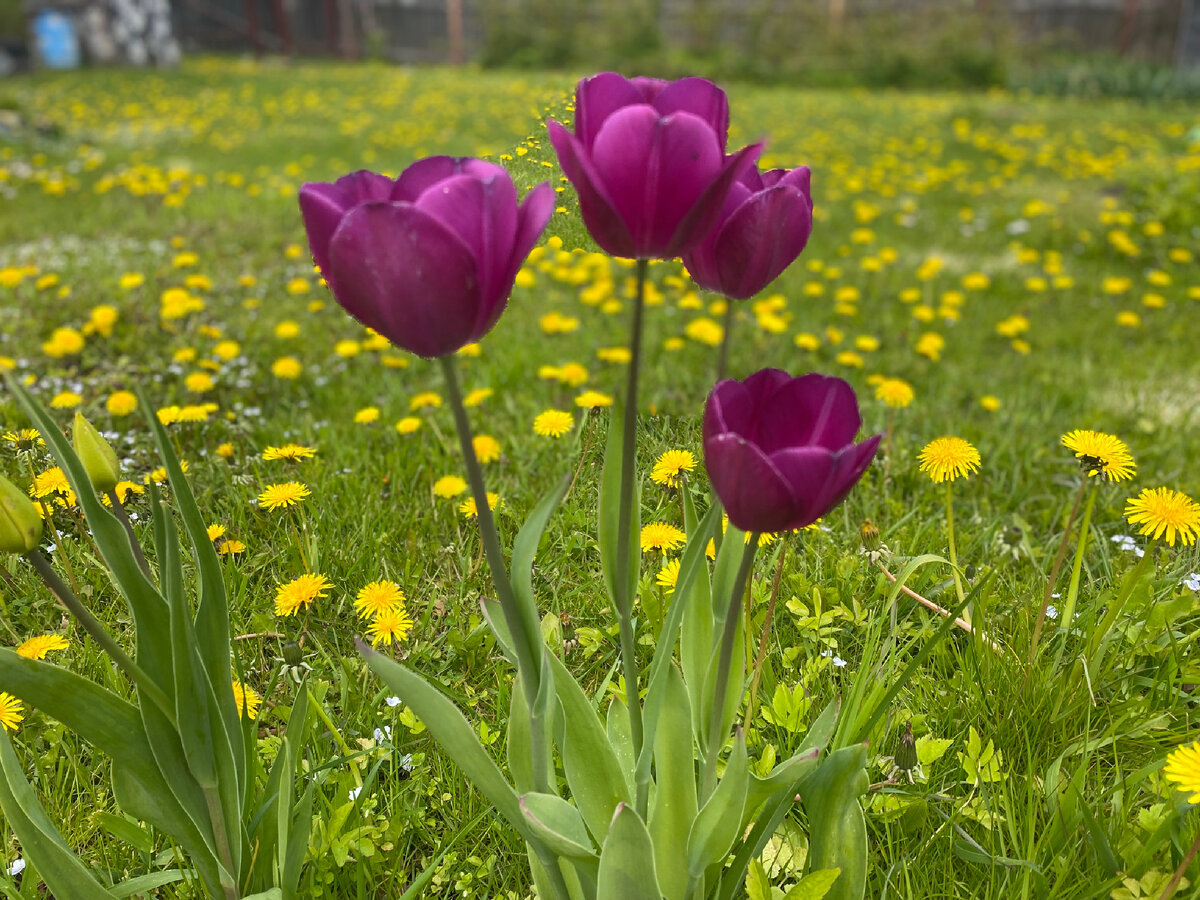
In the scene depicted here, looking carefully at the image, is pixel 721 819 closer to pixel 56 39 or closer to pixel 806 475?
pixel 806 475

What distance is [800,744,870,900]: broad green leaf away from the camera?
939mm

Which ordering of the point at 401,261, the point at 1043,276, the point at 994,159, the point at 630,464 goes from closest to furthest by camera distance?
Answer: the point at 401,261, the point at 630,464, the point at 1043,276, the point at 994,159

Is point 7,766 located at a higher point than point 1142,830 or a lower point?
higher

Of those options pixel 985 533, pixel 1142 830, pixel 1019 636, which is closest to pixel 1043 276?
pixel 985 533

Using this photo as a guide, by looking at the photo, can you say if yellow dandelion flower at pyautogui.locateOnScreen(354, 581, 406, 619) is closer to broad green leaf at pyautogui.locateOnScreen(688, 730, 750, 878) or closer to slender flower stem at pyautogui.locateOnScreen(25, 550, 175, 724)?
slender flower stem at pyautogui.locateOnScreen(25, 550, 175, 724)

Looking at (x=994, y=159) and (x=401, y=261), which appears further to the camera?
(x=994, y=159)

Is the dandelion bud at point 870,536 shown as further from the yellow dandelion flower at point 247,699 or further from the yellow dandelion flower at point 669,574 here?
the yellow dandelion flower at point 247,699

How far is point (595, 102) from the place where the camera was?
2.31 feet

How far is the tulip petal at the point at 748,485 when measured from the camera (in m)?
0.65

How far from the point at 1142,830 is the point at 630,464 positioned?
0.89 meters

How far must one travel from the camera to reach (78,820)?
3.78 ft

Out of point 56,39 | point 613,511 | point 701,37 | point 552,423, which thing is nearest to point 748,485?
point 613,511

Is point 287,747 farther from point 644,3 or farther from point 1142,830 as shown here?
point 644,3

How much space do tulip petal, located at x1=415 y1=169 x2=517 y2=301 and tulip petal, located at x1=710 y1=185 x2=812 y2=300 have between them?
0.22 m
